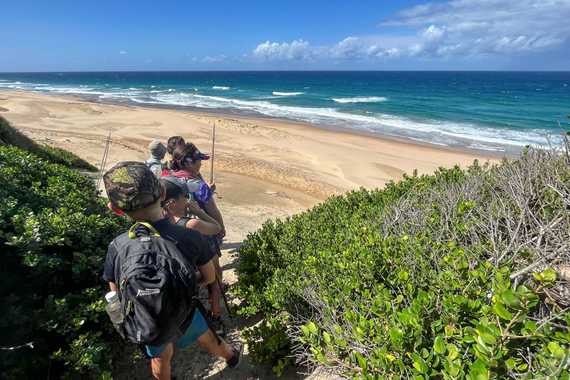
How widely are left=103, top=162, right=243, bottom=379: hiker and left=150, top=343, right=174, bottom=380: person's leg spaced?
0.88 feet

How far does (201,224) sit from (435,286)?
185cm

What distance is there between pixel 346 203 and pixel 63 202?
10.4 ft

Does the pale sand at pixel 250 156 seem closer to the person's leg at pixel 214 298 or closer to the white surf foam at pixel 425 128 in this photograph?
the person's leg at pixel 214 298

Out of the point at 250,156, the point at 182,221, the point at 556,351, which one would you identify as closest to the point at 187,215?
the point at 182,221

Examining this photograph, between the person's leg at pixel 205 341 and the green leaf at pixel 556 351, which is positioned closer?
the green leaf at pixel 556 351

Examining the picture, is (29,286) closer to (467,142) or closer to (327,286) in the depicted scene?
(327,286)

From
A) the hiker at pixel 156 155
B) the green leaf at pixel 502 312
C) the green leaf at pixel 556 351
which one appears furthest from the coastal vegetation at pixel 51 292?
the green leaf at pixel 556 351

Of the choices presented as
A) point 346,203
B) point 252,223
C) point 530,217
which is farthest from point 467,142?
point 530,217

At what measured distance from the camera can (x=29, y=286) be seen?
8.55ft

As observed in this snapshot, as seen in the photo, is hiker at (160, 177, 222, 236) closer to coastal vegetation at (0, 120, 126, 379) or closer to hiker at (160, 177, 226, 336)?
hiker at (160, 177, 226, 336)

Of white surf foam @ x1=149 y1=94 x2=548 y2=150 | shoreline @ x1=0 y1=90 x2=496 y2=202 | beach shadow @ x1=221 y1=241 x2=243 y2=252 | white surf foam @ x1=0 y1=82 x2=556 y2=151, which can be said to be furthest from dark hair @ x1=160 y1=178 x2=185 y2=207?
white surf foam @ x1=149 y1=94 x2=548 y2=150

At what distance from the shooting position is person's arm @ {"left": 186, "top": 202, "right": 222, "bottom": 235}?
2934 mm

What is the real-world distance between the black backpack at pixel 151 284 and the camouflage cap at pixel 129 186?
143 millimetres

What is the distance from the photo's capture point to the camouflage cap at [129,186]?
1.92 meters
